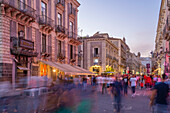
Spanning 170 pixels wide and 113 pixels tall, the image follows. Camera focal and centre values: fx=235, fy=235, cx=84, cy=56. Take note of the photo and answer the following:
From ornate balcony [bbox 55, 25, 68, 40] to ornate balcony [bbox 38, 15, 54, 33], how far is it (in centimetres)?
144

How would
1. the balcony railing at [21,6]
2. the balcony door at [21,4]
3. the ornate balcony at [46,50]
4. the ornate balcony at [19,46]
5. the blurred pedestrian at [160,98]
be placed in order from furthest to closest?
the ornate balcony at [46,50] → the balcony door at [21,4] → the ornate balcony at [19,46] → the balcony railing at [21,6] → the blurred pedestrian at [160,98]

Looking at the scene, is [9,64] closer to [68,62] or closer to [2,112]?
[2,112]

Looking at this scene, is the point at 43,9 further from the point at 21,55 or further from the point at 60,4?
the point at 21,55

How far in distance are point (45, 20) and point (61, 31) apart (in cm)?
408

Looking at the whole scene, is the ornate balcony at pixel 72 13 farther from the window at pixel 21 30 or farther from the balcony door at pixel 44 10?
the window at pixel 21 30

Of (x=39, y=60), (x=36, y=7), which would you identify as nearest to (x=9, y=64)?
(x=39, y=60)

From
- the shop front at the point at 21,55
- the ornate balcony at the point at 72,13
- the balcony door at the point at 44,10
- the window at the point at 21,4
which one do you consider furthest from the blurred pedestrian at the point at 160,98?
the ornate balcony at the point at 72,13

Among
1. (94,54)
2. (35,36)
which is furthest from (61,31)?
(94,54)

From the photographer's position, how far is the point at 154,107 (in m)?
6.71

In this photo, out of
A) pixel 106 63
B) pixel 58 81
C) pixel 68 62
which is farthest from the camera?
pixel 106 63

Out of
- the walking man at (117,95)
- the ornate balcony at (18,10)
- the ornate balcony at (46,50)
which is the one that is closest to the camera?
the walking man at (117,95)

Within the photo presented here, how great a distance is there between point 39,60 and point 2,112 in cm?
1564

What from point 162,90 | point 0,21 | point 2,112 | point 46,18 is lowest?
point 2,112

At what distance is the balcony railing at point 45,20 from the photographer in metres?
24.6
